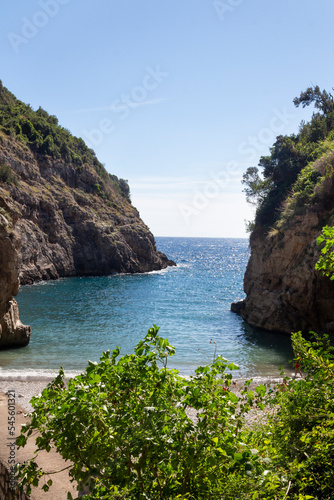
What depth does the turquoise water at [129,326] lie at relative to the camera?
64.0 ft

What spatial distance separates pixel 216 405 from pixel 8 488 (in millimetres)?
4372

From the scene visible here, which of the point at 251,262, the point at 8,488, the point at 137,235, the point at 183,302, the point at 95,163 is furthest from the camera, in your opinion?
the point at 95,163

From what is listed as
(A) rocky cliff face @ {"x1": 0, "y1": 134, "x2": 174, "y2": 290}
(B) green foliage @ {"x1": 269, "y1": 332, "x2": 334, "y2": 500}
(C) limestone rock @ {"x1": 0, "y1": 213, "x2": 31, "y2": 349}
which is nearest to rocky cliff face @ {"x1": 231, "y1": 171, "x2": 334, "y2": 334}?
A: (C) limestone rock @ {"x1": 0, "y1": 213, "x2": 31, "y2": 349}

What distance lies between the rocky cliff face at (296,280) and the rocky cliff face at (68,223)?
3220 centimetres

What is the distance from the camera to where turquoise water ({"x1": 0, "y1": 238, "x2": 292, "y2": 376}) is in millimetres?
19500

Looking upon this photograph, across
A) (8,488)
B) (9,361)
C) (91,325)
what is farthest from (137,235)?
(8,488)

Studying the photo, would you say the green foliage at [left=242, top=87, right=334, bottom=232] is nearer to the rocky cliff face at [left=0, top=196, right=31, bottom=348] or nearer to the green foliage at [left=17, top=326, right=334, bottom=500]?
the rocky cliff face at [left=0, top=196, right=31, bottom=348]

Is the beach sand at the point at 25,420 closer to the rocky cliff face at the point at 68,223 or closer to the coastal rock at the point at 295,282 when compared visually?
the coastal rock at the point at 295,282

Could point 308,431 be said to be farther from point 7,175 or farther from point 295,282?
point 7,175

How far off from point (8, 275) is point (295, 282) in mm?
17269

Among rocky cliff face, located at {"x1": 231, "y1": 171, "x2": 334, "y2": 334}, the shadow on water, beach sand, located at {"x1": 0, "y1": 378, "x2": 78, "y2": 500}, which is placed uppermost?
rocky cliff face, located at {"x1": 231, "y1": 171, "x2": 334, "y2": 334}

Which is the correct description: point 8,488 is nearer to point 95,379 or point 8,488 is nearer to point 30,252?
point 95,379

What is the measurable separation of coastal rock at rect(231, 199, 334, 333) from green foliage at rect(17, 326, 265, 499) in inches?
800

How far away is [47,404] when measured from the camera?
328 centimetres
